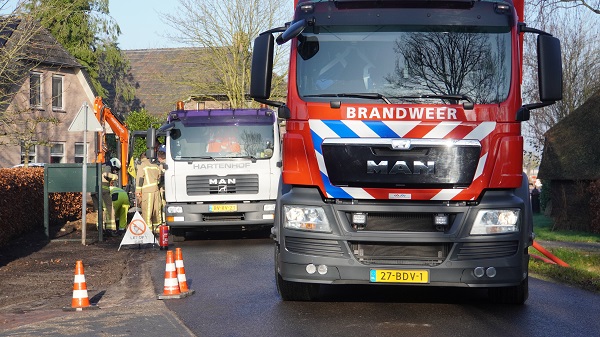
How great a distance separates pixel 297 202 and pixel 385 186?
869 mm

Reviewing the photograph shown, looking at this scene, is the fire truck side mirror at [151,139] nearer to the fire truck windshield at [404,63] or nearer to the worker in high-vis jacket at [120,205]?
the worker in high-vis jacket at [120,205]

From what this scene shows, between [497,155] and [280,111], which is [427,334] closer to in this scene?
[497,155]

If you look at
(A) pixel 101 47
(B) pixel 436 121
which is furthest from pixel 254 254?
(A) pixel 101 47

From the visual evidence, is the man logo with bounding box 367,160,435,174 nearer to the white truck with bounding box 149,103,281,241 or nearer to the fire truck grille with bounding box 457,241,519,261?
the fire truck grille with bounding box 457,241,519,261

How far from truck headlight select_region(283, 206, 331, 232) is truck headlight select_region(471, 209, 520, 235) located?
1431 mm

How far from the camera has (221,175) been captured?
1842cm

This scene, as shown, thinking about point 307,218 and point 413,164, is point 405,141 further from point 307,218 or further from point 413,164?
point 307,218

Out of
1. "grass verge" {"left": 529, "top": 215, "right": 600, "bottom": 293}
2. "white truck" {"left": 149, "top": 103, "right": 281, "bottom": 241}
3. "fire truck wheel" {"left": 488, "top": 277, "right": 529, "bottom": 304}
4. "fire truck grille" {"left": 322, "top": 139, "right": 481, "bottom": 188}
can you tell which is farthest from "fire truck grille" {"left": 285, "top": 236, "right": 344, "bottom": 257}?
"white truck" {"left": 149, "top": 103, "right": 281, "bottom": 241}

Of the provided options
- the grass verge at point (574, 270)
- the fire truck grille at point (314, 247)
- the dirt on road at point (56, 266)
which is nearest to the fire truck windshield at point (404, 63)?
the fire truck grille at point (314, 247)

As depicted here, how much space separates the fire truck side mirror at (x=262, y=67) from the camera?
30.7 feet

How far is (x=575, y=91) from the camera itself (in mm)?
45125

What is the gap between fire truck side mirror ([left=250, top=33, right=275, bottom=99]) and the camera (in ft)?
30.7

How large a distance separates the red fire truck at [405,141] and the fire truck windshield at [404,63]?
1 cm

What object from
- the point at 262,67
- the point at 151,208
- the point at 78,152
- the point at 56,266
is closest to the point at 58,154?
the point at 78,152
